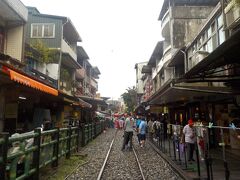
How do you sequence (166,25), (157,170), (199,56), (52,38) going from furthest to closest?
(166,25) < (52,38) < (199,56) < (157,170)

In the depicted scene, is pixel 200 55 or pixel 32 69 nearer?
pixel 200 55

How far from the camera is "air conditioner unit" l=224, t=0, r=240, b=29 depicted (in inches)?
453

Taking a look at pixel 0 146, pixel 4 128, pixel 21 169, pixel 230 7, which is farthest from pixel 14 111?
pixel 230 7

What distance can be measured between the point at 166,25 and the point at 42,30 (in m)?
11.5

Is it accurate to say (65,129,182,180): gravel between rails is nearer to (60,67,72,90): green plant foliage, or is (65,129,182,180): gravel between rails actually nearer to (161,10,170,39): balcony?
(60,67,72,90): green plant foliage

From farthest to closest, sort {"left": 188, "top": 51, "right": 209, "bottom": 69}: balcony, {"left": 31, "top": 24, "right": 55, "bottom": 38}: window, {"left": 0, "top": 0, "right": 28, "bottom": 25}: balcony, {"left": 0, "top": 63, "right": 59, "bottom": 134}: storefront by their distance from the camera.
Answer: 1. {"left": 31, "top": 24, "right": 55, "bottom": 38}: window
2. {"left": 188, "top": 51, "right": 209, "bottom": 69}: balcony
3. {"left": 0, "top": 0, "right": 28, "bottom": 25}: balcony
4. {"left": 0, "top": 63, "right": 59, "bottom": 134}: storefront

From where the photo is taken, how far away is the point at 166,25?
2786 centimetres

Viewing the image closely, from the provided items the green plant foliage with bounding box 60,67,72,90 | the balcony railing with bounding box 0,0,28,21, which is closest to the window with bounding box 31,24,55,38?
the green plant foliage with bounding box 60,67,72,90

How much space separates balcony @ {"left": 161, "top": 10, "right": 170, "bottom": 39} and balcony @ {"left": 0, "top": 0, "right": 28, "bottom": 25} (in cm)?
1494

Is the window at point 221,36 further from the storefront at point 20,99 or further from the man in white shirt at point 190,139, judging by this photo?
the storefront at point 20,99

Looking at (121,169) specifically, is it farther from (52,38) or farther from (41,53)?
(52,38)

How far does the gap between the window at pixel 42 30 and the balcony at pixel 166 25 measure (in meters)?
10.5

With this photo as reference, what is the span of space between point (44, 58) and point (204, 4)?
50.4 ft

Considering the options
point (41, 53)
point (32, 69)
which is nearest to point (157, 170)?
point (32, 69)
